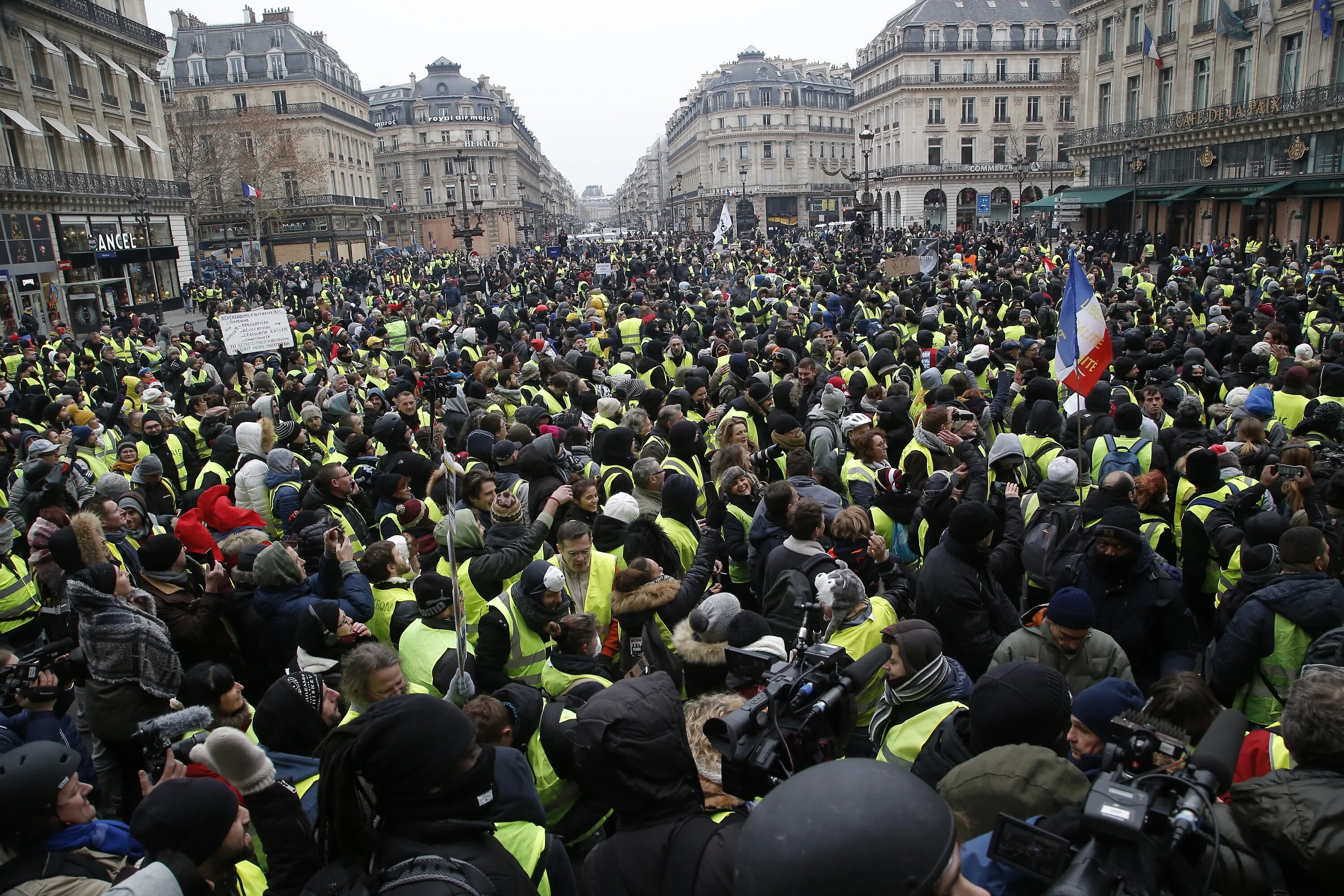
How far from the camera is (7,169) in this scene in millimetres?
28141

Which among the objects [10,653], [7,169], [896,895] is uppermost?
[7,169]

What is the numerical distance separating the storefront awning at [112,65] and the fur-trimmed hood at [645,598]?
40.8 m

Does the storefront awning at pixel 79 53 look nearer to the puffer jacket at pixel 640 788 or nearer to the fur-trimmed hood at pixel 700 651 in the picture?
the fur-trimmed hood at pixel 700 651

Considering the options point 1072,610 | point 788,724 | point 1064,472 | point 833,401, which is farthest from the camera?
point 833,401

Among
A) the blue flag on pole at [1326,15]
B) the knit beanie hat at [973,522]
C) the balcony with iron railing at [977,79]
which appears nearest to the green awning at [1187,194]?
the blue flag on pole at [1326,15]

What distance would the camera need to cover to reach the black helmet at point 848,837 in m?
1.48

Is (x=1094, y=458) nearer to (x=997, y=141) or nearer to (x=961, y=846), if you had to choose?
(x=961, y=846)

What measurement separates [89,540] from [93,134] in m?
36.1

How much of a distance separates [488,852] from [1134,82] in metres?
47.1

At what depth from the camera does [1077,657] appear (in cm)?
370

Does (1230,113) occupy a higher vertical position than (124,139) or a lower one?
lower

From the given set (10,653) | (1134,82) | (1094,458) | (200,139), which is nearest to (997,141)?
(1134,82)

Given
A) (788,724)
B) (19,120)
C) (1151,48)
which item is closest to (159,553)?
(788,724)

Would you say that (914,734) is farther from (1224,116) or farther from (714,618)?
(1224,116)
